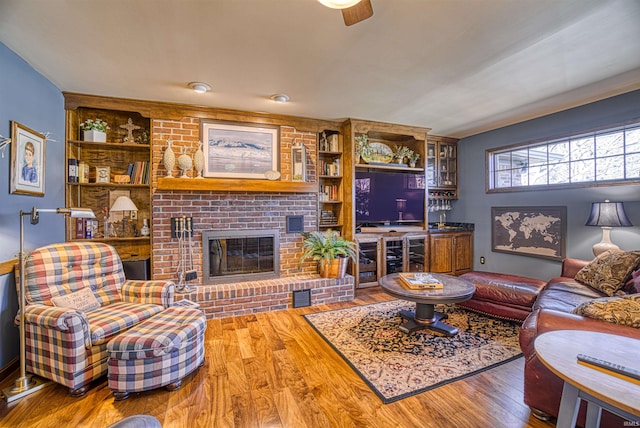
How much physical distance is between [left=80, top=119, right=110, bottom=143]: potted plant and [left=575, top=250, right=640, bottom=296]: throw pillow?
17.6 feet

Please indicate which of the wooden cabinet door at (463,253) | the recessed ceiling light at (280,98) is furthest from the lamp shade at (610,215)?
the recessed ceiling light at (280,98)

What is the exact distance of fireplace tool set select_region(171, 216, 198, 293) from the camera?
3.41 m

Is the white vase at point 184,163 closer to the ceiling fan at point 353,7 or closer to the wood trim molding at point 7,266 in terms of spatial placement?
the wood trim molding at point 7,266

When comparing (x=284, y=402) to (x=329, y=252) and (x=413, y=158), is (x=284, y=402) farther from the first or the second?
(x=413, y=158)

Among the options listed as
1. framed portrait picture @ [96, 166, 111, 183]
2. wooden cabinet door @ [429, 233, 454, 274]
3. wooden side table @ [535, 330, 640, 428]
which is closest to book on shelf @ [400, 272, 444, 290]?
wooden side table @ [535, 330, 640, 428]

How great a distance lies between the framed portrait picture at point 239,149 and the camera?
363 cm

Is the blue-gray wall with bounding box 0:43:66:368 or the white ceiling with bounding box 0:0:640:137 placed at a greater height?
the white ceiling with bounding box 0:0:640:137

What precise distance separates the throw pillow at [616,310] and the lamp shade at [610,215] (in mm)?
1918

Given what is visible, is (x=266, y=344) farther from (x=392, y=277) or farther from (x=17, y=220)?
(x=17, y=220)

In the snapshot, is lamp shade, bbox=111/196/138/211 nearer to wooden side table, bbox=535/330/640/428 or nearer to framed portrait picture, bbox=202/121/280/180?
framed portrait picture, bbox=202/121/280/180

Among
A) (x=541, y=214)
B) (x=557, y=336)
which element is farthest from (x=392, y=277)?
(x=541, y=214)

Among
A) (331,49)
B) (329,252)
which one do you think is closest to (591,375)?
(331,49)

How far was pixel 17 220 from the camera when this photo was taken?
2236 mm

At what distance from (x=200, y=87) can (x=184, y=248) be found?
1891 millimetres
